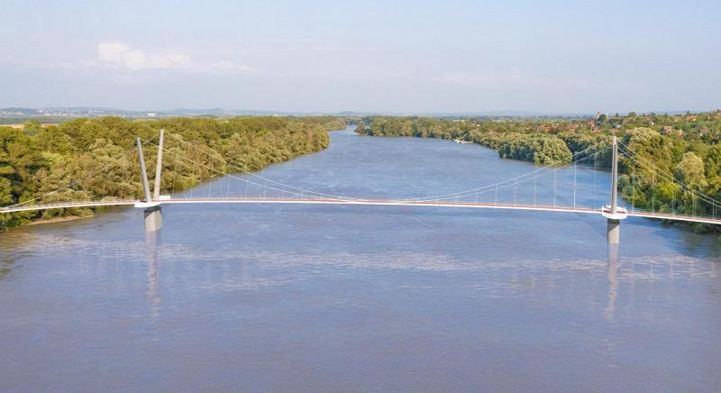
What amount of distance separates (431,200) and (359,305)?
45.2 feet

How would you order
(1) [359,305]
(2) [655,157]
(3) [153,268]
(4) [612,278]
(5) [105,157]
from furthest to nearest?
(2) [655,157], (5) [105,157], (3) [153,268], (4) [612,278], (1) [359,305]

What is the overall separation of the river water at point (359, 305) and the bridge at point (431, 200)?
2.49 ft

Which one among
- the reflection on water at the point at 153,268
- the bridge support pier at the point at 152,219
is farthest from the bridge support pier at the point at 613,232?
the bridge support pier at the point at 152,219

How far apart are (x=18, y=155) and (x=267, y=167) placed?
21.8 metres

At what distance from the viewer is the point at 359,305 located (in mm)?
16094

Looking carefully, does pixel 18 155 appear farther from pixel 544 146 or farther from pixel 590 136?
pixel 590 136

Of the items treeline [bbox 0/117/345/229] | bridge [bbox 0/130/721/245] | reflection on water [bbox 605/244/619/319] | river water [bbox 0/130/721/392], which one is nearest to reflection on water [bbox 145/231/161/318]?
river water [bbox 0/130/721/392]

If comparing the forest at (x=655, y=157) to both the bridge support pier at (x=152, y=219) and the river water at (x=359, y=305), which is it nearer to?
the river water at (x=359, y=305)

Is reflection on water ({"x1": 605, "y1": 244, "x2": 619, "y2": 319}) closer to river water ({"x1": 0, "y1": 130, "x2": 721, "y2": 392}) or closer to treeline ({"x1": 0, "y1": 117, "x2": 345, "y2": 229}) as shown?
river water ({"x1": 0, "y1": 130, "x2": 721, "y2": 392})

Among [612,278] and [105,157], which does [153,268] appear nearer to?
[612,278]

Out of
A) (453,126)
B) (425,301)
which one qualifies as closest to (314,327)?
(425,301)

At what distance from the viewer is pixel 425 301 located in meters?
16.5

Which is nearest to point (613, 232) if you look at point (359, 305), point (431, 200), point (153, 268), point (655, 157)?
point (431, 200)

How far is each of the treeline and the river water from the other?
5.85 ft
